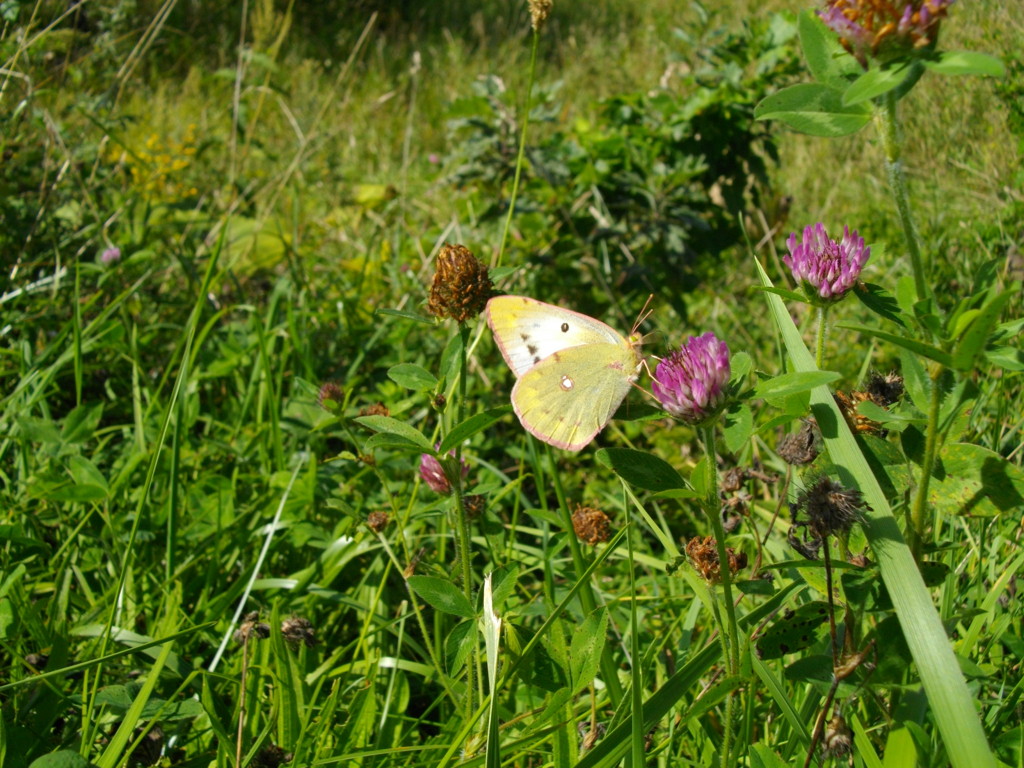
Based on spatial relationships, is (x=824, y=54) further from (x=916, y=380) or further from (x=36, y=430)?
(x=36, y=430)

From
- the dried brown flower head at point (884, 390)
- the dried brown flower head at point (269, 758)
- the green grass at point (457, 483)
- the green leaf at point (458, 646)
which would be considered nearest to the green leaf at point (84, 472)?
the green grass at point (457, 483)

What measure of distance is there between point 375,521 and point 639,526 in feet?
2.74

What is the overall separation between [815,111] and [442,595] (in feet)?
2.41

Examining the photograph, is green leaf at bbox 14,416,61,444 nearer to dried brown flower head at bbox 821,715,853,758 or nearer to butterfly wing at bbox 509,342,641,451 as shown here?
butterfly wing at bbox 509,342,641,451

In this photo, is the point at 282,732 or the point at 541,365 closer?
the point at 282,732

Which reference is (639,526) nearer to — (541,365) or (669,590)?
(669,590)

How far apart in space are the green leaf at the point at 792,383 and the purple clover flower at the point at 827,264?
0.24 m

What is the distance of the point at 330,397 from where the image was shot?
5.24 feet

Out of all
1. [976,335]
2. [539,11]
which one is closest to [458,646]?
[976,335]

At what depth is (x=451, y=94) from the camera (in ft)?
20.5

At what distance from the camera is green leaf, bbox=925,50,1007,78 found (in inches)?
29.1

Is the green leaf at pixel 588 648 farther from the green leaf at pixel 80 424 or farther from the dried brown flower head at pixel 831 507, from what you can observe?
the green leaf at pixel 80 424

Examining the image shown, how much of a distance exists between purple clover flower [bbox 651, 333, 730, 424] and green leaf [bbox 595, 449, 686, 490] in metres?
0.06

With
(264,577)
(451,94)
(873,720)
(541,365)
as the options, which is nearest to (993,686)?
(873,720)
